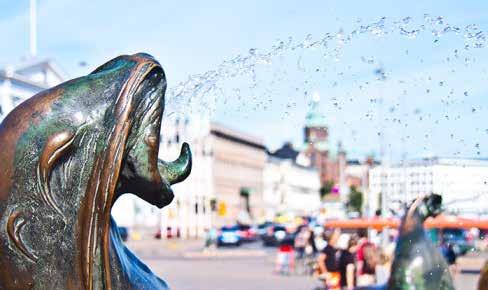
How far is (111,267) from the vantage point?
334cm

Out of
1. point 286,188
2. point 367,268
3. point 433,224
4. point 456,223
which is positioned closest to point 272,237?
point 456,223

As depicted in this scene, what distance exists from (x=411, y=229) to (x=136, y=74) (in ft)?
20.4

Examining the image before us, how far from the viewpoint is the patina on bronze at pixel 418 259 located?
341 inches

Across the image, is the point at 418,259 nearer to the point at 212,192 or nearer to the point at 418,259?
the point at 418,259

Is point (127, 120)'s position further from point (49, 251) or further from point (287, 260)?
point (287, 260)

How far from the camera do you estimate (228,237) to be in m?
55.2

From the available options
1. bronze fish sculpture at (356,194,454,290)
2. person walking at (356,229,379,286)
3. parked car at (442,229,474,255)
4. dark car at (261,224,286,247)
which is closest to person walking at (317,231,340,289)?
person walking at (356,229,379,286)

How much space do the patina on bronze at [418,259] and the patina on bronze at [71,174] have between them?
5574 mm

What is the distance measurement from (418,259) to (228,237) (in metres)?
46.6

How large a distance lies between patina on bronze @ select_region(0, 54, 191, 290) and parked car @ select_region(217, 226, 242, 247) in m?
51.9

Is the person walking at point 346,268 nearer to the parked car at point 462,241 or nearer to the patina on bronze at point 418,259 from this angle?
the patina on bronze at point 418,259

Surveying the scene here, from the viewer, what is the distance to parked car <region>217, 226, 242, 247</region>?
2174 inches

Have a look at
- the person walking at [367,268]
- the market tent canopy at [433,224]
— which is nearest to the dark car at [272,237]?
the market tent canopy at [433,224]

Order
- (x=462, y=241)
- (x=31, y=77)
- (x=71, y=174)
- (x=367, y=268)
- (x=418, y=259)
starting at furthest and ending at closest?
(x=31, y=77) < (x=462, y=241) < (x=367, y=268) < (x=418, y=259) < (x=71, y=174)
